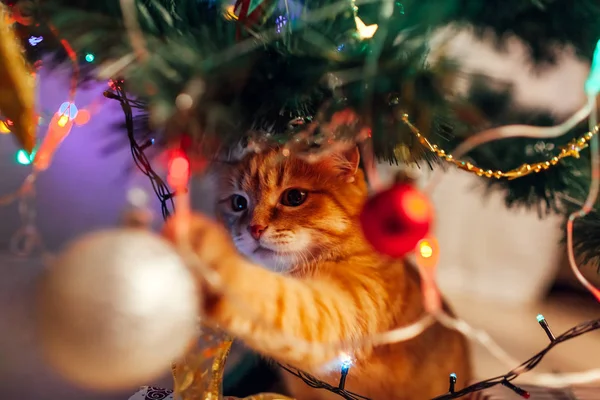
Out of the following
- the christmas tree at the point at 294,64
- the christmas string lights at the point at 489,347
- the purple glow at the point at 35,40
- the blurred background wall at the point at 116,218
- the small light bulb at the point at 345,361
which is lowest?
the blurred background wall at the point at 116,218

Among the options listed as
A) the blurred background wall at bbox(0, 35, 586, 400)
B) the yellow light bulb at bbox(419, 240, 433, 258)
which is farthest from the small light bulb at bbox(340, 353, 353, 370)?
the blurred background wall at bbox(0, 35, 586, 400)

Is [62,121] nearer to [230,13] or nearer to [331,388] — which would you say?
[230,13]

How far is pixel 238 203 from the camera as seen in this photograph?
0.40 meters

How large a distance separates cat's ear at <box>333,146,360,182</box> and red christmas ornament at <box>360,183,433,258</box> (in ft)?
0.40

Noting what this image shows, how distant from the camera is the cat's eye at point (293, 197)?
0.37 m

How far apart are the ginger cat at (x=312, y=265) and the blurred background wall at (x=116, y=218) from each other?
0.14 meters

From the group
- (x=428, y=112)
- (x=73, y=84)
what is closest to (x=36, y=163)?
(x=73, y=84)

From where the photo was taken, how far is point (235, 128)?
0.29 metres

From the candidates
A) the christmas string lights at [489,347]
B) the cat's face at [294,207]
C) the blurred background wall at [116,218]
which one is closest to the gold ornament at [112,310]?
the christmas string lights at [489,347]

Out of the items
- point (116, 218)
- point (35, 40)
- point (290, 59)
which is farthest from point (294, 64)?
point (116, 218)

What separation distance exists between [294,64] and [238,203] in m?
0.15

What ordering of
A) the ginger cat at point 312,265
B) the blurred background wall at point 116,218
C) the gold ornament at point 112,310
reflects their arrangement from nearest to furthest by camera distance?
the gold ornament at point 112,310
the ginger cat at point 312,265
the blurred background wall at point 116,218

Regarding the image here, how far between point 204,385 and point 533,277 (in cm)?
69

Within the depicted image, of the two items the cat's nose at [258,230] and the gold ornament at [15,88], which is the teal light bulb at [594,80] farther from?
the gold ornament at [15,88]
